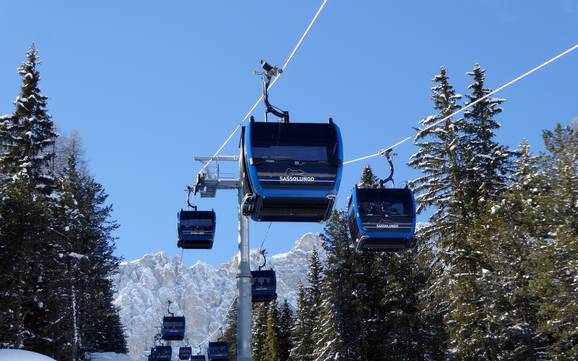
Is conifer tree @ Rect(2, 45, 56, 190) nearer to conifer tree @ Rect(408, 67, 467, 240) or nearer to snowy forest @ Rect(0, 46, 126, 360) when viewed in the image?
snowy forest @ Rect(0, 46, 126, 360)

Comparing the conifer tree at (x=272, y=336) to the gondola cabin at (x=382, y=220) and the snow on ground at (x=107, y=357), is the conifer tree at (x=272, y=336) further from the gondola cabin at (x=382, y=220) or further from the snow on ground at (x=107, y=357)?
the gondola cabin at (x=382, y=220)

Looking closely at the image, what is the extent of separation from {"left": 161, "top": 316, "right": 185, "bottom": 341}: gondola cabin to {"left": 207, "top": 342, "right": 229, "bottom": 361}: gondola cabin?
7.07 metres

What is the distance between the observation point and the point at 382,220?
19500mm

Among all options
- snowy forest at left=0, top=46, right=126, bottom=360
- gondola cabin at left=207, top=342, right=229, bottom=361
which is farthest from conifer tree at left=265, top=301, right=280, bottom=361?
snowy forest at left=0, top=46, right=126, bottom=360

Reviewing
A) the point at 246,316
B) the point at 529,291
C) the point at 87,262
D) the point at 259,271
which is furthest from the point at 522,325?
the point at 87,262

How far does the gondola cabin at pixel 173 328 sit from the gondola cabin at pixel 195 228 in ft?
66.6

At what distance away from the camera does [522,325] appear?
33312mm

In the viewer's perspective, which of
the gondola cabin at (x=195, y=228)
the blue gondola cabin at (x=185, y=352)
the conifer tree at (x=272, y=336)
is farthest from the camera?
the blue gondola cabin at (x=185, y=352)

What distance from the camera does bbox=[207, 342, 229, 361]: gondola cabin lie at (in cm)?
5712

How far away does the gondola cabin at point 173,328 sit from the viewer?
49.8 meters

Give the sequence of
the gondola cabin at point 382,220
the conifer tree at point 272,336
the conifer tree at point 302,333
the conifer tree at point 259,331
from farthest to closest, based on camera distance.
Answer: the conifer tree at point 259,331
the conifer tree at point 272,336
the conifer tree at point 302,333
the gondola cabin at point 382,220

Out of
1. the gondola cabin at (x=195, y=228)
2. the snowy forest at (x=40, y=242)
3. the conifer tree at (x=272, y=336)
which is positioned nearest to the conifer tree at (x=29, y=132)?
the snowy forest at (x=40, y=242)

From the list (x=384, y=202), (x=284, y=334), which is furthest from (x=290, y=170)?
(x=284, y=334)

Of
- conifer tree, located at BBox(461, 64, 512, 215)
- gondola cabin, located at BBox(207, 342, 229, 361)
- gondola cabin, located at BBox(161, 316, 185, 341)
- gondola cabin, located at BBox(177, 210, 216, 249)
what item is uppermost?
conifer tree, located at BBox(461, 64, 512, 215)
